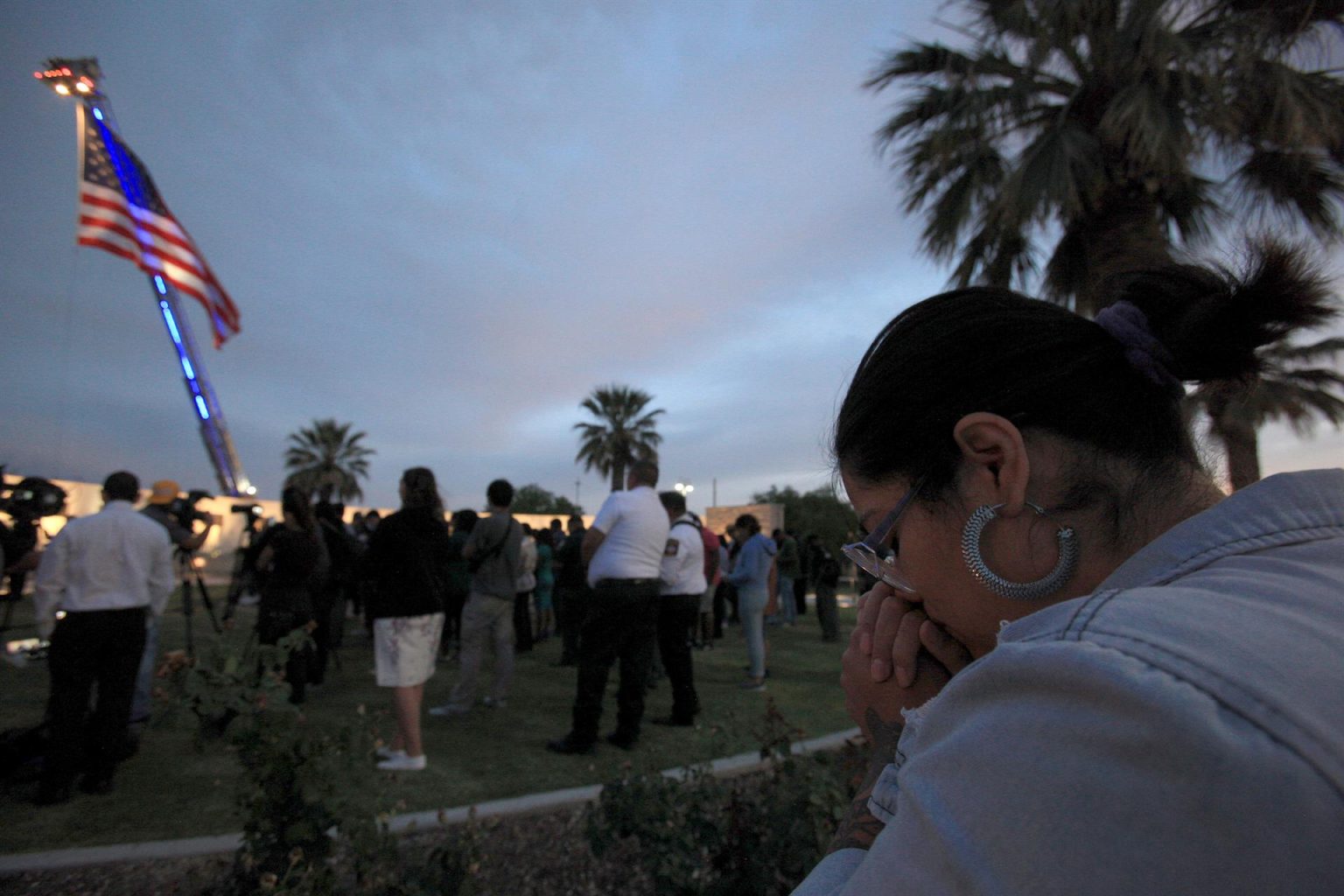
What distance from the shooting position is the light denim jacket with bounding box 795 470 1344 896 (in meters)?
0.51

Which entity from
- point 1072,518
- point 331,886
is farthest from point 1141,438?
point 331,886

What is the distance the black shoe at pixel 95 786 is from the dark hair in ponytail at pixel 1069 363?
206 inches

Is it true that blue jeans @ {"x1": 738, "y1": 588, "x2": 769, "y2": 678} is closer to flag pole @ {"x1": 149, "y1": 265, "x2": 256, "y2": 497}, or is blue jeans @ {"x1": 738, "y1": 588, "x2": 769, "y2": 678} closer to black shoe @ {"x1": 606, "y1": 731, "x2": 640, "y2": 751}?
black shoe @ {"x1": 606, "y1": 731, "x2": 640, "y2": 751}

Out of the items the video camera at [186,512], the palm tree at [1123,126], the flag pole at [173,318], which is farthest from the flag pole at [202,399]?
the palm tree at [1123,126]

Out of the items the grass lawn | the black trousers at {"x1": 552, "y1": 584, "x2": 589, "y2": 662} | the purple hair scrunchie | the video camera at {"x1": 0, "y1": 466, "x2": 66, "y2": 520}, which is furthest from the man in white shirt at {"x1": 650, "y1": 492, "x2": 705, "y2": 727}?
the video camera at {"x1": 0, "y1": 466, "x2": 66, "y2": 520}

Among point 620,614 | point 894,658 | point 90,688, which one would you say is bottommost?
point 90,688

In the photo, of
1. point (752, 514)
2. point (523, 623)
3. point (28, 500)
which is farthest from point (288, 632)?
point (752, 514)

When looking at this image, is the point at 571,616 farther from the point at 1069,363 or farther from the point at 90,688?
the point at 1069,363

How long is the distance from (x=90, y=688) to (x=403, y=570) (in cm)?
191

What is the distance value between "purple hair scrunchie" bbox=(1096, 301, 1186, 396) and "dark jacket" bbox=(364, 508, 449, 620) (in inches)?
177

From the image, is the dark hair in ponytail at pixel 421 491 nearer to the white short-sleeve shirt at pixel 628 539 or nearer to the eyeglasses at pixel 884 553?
the white short-sleeve shirt at pixel 628 539

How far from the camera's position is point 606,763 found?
4.98 metres

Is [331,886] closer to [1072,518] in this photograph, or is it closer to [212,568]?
[1072,518]

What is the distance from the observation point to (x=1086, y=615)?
0.65m
